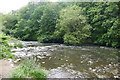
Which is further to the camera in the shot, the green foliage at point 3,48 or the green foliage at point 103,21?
the green foliage at point 103,21

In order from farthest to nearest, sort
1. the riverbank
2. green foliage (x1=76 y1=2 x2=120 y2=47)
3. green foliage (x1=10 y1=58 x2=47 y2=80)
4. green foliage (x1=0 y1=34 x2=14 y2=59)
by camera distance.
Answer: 1. green foliage (x1=76 y1=2 x2=120 y2=47)
2. the riverbank
3. green foliage (x1=10 y1=58 x2=47 y2=80)
4. green foliage (x1=0 y1=34 x2=14 y2=59)

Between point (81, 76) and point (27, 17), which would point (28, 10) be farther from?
point (81, 76)

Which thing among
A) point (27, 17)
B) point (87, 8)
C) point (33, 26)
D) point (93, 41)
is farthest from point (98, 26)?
point (27, 17)

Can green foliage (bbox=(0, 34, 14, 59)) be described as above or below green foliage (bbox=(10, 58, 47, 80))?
above

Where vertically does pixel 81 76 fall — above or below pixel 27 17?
below

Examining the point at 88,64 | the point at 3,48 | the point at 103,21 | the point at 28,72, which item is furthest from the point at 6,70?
the point at 103,21

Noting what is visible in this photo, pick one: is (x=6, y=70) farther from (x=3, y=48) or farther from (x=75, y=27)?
(x=75, y=27)

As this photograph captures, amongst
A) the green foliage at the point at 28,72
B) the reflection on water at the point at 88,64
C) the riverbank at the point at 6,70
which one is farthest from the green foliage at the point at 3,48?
the reflection on water at the point at 88,64

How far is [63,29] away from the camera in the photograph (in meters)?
18.7

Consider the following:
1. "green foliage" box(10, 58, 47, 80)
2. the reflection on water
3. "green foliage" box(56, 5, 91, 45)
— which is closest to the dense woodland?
"green foliage" box(56, 5, 91, 45)

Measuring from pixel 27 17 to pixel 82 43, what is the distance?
59.0ft

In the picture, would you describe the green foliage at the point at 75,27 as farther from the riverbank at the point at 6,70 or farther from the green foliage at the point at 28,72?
the green foliage at the point at 28,72

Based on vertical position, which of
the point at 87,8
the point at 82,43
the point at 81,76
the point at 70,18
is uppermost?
the point at 87,8

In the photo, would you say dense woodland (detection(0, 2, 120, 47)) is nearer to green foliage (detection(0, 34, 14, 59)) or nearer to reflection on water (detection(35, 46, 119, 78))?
reflection on water (detection(35, 46, 119, 78))
